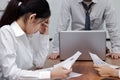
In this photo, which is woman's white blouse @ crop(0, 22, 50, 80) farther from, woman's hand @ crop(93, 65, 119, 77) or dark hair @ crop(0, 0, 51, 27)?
Result: woman's hand @ crop(93, 65, 119, 77)

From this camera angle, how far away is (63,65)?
1.61m

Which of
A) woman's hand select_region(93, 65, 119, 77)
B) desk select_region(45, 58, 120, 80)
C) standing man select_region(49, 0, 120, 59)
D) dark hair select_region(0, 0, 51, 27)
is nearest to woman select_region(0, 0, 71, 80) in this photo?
dark hair select_region(0, 0, 51, 27)

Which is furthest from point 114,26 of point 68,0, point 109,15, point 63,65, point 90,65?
point 63,65

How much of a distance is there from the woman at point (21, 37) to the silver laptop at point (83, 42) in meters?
0.29

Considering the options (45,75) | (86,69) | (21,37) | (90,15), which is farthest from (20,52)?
(90,15)

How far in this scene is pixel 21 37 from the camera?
1.69 meters

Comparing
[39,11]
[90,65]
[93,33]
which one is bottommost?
[90,65]

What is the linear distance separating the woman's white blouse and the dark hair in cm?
6

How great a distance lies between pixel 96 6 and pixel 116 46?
19.2 inches

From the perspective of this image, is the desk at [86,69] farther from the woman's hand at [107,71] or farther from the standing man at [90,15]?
the standing man at [90,15]

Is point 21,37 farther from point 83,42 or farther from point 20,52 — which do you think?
point 83,42

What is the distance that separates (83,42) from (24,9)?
1.99 feet

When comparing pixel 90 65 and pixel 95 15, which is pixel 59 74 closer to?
pixel 90 65

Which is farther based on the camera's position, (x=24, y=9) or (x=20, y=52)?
(x=20, y=52)
